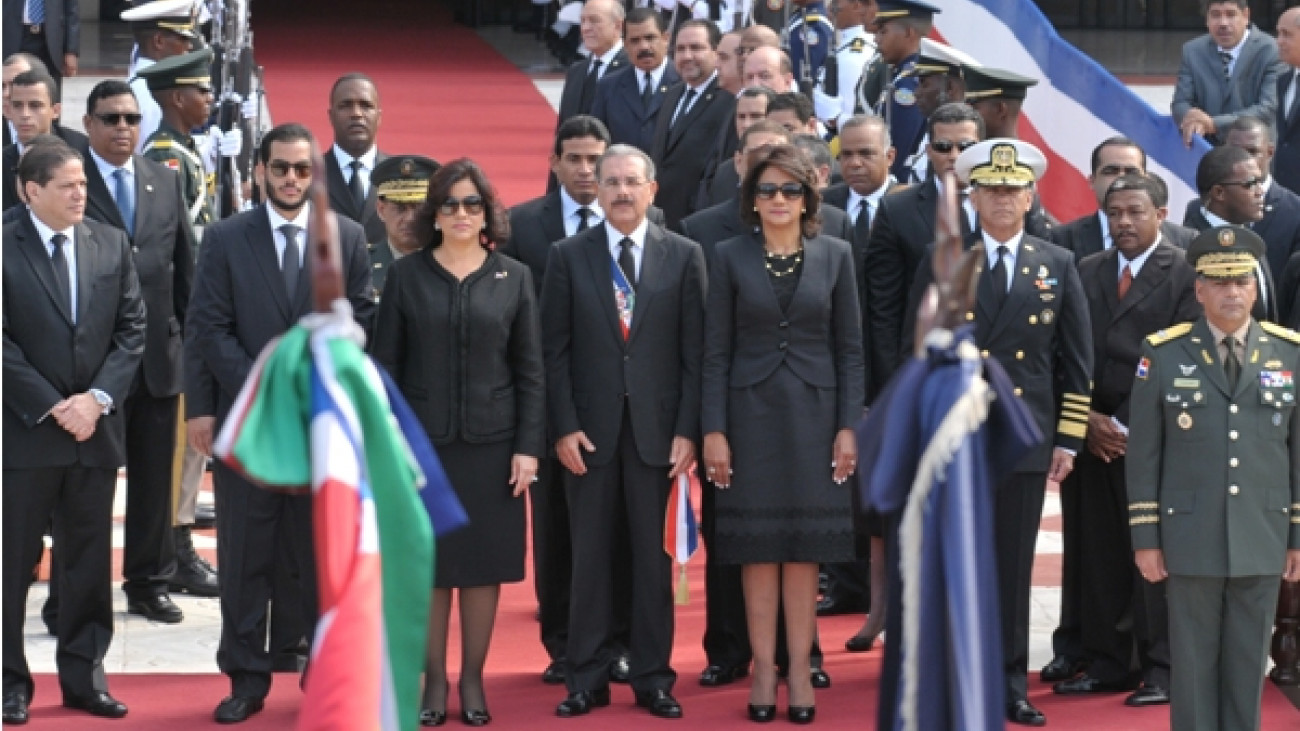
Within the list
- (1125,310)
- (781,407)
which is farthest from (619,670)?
(1125,310)

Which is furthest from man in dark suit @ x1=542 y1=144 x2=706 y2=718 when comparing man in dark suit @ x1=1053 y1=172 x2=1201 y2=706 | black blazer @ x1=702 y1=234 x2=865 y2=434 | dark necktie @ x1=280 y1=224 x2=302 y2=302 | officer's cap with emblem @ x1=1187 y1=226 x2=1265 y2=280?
officer's cap with emblem @ x1=1187 y1=226 x2=1265 y2=280

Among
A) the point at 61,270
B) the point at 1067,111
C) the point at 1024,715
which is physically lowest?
the point at 1024,715

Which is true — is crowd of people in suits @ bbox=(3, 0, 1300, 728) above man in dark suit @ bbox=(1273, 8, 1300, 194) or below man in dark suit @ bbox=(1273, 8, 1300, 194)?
below

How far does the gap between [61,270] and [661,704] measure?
2.49 metres

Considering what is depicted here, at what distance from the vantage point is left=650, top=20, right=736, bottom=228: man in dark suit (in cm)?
1046

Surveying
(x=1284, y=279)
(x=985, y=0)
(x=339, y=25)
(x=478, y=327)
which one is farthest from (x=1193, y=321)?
(x=339, y=25)

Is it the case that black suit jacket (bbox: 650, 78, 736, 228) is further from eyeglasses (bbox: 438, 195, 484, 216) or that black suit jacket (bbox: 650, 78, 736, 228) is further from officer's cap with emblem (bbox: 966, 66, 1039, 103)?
eyeglasses (bbox: 438, 195, 484, 216)

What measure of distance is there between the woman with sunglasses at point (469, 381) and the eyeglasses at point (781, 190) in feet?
2.74

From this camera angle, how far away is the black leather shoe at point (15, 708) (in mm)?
7395

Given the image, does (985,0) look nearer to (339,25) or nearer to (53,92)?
(53,92)

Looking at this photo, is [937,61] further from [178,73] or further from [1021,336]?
[178,73]

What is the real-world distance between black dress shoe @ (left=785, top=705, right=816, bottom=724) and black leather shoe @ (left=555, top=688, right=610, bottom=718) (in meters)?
0.66

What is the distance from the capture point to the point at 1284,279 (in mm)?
8219

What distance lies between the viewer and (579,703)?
755 cm
